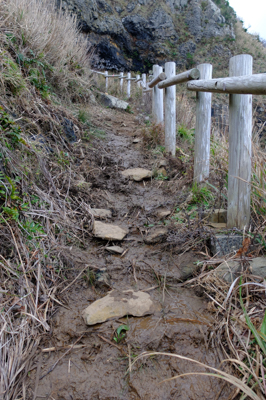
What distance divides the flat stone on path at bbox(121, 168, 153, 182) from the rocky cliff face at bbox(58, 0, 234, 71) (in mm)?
16376

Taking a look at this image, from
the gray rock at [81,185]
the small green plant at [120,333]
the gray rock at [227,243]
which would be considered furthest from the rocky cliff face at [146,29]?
the small green plant at [120,333]

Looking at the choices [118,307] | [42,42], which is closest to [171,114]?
[42,42]

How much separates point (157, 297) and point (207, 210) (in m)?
1.14

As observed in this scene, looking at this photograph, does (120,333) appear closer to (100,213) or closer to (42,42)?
(100,213)

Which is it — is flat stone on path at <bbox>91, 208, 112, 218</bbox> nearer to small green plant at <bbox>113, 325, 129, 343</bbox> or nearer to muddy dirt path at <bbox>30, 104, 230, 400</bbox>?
muddy dirt path at <bbox>30, 104, 230, 400</bbox>

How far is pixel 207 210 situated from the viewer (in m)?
2.74

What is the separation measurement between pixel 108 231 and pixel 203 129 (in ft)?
5.62

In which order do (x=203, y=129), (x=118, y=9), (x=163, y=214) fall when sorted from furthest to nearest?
(x=118, y=9) < (x=203, y=129) < (x=163, y=214)

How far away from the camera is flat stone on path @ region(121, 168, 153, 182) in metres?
3.97

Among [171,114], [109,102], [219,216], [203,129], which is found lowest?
[219,216]

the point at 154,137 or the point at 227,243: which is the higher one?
the point at 154,137

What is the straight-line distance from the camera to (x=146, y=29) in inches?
880

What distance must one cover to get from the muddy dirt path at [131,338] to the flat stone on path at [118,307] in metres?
0.04

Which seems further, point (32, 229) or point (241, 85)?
point (32, 229)
